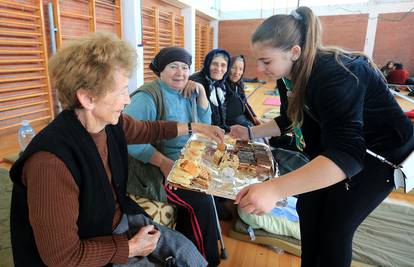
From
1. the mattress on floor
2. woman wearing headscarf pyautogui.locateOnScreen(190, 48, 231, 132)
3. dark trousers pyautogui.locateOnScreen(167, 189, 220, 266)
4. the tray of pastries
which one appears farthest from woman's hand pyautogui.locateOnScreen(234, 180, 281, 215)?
woman wearing headscarf pyautogui.locateOnScreen(190, 48, 231, 132)

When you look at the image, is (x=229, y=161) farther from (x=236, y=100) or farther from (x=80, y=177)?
(x=236, y=100)

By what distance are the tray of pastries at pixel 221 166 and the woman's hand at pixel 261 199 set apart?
16 centimetres

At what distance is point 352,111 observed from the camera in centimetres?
73

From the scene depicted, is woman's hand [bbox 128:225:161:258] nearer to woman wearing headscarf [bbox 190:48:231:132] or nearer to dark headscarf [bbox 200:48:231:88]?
woman wearing headscarf [bbox 190:48:231:132]

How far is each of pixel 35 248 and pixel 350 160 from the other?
93cm

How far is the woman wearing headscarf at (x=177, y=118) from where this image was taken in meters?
1.28

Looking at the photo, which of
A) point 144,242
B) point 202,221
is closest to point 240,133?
point 202,221

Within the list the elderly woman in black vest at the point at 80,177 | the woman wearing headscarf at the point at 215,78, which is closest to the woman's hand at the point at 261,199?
the elderly woman in black vest at the point at 80,177

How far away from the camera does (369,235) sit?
164 centimetres

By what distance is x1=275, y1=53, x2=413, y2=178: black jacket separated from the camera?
0.73 m

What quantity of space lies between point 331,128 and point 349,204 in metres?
0.37

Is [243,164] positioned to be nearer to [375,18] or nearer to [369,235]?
[369,235]

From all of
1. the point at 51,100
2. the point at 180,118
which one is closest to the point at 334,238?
the point at 180,118

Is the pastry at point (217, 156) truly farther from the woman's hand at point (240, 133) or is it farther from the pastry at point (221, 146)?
the woman's hand at point (240, 133)
